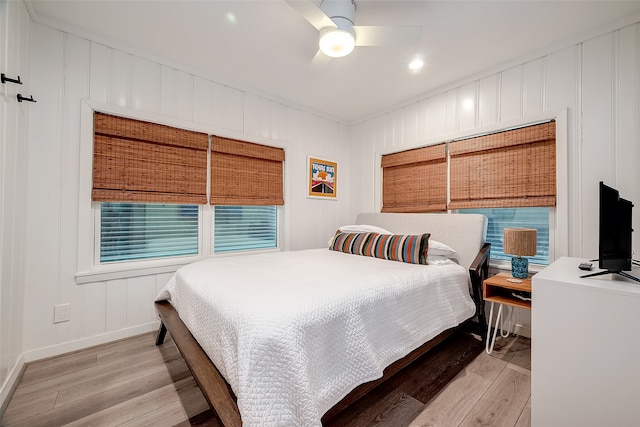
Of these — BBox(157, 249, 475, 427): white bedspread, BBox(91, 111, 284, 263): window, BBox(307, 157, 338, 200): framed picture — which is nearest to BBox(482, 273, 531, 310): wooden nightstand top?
BBox(157, 249, 475, 427): white bedspread

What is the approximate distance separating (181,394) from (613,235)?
2.57m

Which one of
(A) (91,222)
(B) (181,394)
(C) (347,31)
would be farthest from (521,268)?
(A) (91,222)

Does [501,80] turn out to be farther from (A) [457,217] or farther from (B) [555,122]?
(A) [457,217]

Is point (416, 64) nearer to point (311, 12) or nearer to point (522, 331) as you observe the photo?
point (311, 12)

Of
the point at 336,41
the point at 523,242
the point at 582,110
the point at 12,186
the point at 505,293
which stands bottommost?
the point at 505,293

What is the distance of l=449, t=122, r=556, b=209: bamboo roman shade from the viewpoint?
2326mm

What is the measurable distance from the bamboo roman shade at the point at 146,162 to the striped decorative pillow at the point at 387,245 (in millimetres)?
1584

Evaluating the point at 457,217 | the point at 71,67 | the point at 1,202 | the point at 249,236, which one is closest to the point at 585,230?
the point at 457,217

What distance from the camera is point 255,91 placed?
3.09 m

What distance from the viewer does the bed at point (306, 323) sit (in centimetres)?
101

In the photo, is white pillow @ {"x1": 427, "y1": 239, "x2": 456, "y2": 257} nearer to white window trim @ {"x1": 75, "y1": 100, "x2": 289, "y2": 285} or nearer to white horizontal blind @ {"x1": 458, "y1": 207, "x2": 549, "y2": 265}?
white horizontal blind @ {"x1": 458, "y1": 207, "x2": 549, "y2": 265}

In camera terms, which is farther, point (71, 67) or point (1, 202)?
point (71, 67)

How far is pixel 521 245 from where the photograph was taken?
2135mm

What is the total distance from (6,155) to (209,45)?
1.63 meters
